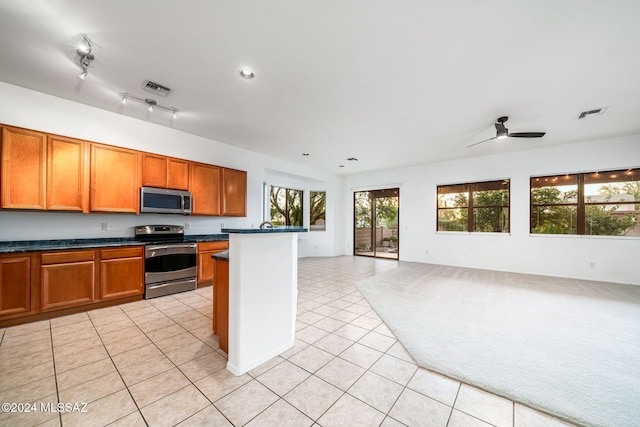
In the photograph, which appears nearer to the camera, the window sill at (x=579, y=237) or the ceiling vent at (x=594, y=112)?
the ceiling vent at (x=594, y=112)

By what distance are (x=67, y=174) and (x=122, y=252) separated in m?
1.27

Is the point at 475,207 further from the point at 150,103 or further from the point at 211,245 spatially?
the point at 150,103

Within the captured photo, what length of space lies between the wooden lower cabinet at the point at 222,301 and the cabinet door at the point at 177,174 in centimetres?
267

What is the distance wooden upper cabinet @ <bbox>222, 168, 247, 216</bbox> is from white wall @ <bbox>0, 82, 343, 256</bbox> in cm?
31

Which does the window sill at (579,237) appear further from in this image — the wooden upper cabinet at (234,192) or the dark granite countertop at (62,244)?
the dark granite countertop at (62,244)

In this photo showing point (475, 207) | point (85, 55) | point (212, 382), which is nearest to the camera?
point (212, 382)

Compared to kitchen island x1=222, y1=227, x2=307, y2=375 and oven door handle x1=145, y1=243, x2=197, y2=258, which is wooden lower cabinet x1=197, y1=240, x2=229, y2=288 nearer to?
oven door handle x1=145, y1=243, x2=197, y2=258

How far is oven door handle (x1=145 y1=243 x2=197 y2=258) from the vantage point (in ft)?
12.1

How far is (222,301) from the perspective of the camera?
7.41 feet

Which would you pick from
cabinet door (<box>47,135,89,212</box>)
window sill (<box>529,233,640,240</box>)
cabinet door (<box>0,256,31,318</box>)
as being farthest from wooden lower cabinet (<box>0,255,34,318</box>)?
window sill (<box>529,233,640,240</box>)

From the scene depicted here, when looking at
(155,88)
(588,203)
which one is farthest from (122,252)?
(588,203)

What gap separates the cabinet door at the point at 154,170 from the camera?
3.92 meters

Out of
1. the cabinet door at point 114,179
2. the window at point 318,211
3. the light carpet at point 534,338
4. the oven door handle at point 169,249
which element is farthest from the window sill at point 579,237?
the cabinet door at point 114,179

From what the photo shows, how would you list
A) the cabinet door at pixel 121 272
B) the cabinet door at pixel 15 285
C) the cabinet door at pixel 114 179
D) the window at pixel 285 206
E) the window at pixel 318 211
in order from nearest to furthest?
the cabinet door at pixel 15 285
the cabinet door at pixel 121 272
the cabinet door at pixel 114 179
the window at pixel 285 206
the window at pixel 318 211
